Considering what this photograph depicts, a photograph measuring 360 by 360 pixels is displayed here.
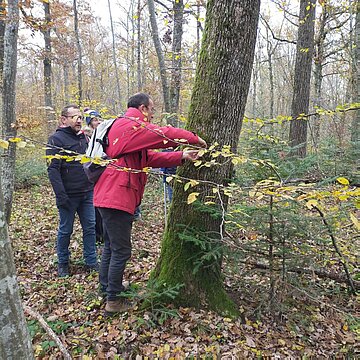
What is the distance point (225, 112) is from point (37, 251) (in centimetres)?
418

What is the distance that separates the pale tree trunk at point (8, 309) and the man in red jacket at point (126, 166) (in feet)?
6.00

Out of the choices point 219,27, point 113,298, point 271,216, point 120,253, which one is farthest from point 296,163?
point 113,298

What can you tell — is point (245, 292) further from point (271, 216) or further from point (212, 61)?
point (212, 61)

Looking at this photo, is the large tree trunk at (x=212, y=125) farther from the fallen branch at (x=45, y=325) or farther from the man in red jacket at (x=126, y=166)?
the fallen branch at (x=45, y=325)

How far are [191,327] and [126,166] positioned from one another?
1.72m

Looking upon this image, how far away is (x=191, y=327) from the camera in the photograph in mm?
3168

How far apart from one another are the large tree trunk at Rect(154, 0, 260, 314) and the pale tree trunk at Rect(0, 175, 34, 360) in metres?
2.09

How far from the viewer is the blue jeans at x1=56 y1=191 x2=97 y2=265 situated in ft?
14.9

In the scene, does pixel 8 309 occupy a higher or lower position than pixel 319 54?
lower

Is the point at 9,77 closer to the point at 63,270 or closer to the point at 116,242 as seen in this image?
the point at 63,270

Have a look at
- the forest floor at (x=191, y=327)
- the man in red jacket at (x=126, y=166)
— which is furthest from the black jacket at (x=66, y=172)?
the man in red jacket at (x=126, y=166)

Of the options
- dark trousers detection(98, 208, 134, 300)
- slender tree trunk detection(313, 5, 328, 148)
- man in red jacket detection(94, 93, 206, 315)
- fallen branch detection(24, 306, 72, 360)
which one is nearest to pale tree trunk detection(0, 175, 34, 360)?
fallen branch detection(24, 306, 72, 360)

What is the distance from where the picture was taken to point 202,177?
3314mm

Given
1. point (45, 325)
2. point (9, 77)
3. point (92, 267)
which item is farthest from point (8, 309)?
point (9, 77)
